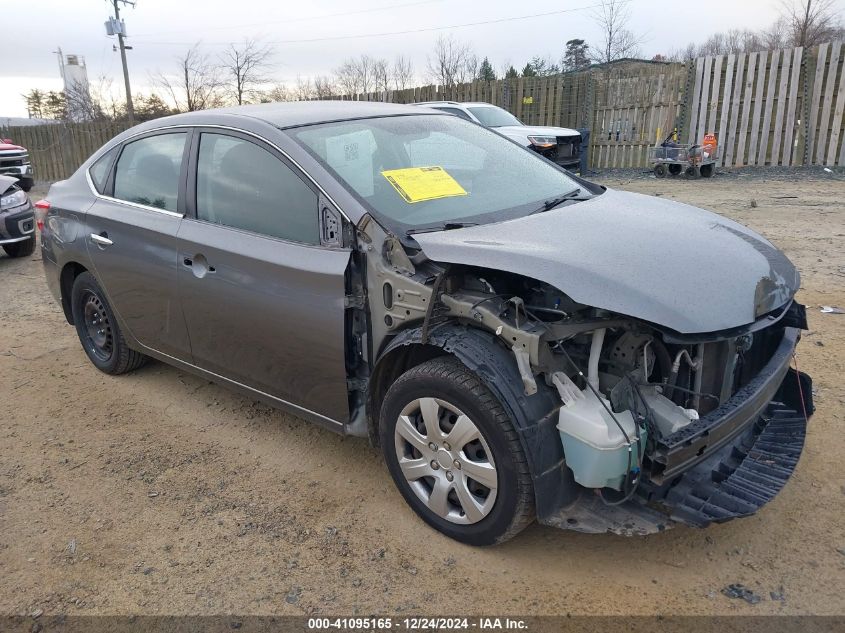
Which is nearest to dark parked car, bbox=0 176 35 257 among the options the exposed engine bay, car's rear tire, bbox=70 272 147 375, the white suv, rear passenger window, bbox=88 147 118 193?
car's rear tire, bbox=70 272 147 375

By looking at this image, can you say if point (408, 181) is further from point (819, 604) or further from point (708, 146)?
point (708, 146)

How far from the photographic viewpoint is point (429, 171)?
3.28 m

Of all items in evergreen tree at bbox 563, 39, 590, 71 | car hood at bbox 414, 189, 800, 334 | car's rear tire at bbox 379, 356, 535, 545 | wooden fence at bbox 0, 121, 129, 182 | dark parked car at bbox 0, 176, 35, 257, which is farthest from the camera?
evergreen tree at bbox 563, 39, 590, 71

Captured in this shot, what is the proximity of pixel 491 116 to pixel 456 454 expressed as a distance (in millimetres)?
11003

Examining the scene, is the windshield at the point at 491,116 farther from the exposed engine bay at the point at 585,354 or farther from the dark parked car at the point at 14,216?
the exposed engine bay at the point at 585,354

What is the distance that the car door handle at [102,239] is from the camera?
4.02m

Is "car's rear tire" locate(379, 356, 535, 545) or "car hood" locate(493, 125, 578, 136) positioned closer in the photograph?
"car's rear tire" locate(379, 356, 535, 545)

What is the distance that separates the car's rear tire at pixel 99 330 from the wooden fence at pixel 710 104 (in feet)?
43.7

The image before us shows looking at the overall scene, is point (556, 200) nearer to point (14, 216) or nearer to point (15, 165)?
point (14, 216)

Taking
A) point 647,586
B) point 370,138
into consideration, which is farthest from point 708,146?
point 647,586

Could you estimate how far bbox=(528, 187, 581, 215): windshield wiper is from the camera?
319 cm

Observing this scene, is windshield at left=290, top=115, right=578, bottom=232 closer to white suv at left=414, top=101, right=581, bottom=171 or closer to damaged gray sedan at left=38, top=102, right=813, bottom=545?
damaged gray sedan at left=38, top=102, right=813, bottom=545

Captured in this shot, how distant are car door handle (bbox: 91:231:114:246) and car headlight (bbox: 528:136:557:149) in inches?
351

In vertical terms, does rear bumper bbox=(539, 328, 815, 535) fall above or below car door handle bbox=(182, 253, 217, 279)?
below
